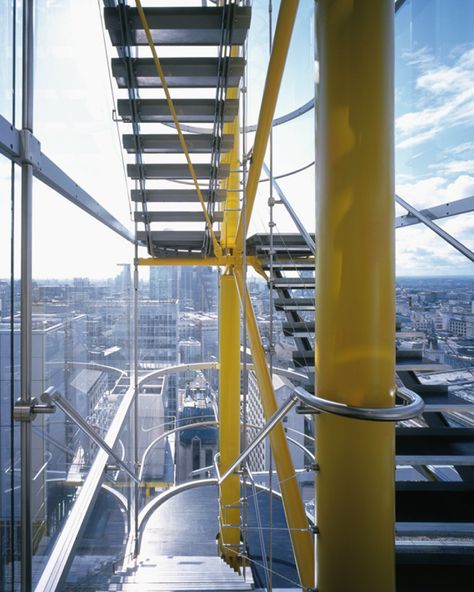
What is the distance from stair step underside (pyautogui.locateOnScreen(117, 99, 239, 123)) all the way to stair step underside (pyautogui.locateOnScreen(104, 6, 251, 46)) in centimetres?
31

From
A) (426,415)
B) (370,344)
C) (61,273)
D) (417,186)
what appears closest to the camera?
(370,344)

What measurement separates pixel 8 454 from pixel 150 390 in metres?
3.19

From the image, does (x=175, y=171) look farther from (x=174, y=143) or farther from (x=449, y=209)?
(x=449, y=209)

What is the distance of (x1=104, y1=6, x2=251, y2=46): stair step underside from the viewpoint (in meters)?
1.67

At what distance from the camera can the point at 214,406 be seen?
454 cm

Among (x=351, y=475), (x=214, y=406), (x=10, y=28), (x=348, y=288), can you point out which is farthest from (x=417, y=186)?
(x=214, y=406)

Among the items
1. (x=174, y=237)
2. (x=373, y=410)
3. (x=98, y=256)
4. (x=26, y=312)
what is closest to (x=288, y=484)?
(x=373, y=410)

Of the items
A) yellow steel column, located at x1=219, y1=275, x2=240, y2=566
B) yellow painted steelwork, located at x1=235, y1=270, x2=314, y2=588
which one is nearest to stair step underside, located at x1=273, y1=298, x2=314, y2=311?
yellow painted steelwork, located at x1=235, y1=270, x2=314, y2=588

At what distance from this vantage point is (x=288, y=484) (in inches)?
55.0

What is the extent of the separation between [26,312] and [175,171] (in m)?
1.61

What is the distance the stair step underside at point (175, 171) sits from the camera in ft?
A: 8.00

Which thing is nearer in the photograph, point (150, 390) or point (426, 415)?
point (426, 415)

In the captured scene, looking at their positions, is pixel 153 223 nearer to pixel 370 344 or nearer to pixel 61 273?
pixel 61 273

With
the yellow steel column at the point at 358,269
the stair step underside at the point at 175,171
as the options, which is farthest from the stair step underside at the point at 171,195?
the yellow steel column at the point at 358,269
